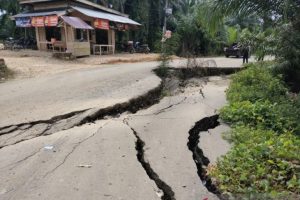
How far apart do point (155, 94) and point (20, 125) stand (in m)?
3.70

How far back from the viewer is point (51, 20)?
1772 centimetres

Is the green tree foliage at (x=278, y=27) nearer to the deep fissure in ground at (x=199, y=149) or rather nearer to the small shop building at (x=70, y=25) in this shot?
the deep fissure in ground at (x=199, y=149)

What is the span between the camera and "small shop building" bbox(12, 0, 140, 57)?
56.9ft

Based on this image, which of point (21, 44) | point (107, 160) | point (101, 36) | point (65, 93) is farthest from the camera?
point (101, 36)

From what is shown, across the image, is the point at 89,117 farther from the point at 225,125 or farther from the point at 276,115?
the point at 276,115

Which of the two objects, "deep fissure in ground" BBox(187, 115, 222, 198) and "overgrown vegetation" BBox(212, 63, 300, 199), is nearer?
"overgrown vegetation" BBox(212, 63, 300, 199)

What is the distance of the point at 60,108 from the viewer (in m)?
6.15

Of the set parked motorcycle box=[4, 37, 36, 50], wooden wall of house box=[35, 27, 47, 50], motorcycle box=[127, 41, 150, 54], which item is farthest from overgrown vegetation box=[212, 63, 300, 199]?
parked motorcycle box=[4, 37, 36, 50]

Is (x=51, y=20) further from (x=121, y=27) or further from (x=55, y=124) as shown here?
(x=55, y=124)

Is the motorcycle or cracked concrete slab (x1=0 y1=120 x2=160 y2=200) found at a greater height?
the motorcycle

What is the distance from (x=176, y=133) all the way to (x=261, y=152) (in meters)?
1.52

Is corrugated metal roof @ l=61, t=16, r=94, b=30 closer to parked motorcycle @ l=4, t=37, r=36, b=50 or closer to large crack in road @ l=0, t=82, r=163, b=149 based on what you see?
parked motorcycle @ l=4, t=37, r=36, b=50

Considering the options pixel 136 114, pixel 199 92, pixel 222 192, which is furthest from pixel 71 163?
pixel 199 92

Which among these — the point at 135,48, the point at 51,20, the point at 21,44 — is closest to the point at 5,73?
the point at 51,20
